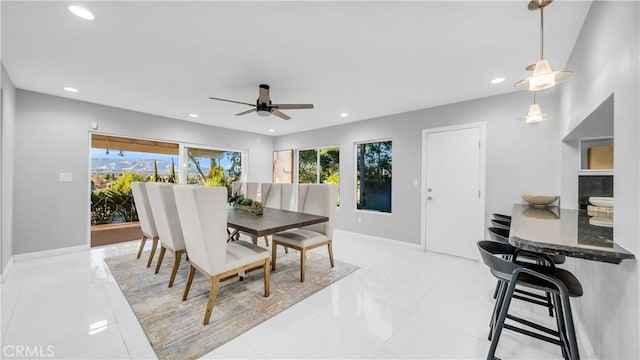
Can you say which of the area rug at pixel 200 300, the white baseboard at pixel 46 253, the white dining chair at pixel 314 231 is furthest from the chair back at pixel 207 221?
the white baseboard at pixel 46 253

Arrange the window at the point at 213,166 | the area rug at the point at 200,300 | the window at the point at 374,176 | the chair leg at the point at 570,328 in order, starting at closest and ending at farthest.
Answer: the chair leg at the point at 570,328
the area rug at the point at 200,300
the window at the point at 374,176
the window at the point at 213,166

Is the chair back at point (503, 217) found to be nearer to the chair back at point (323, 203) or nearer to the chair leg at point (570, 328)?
the chair leg at point (570, 328)

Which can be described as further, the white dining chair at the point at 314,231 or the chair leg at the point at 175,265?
the white dining chair at the point at 314,231

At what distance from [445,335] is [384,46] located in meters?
2.46

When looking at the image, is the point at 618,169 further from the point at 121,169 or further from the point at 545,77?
the point at 121,169

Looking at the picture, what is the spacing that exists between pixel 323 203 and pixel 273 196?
1301 millimetres

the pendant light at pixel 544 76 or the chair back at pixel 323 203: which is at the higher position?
the pendant light at pixel 544 76

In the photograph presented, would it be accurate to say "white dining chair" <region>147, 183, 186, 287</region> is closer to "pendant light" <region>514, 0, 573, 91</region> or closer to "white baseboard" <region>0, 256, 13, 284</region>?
"white baseboard" <region>0, 256, 13, 284</region>

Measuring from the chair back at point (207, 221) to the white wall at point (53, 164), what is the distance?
3.13 metres

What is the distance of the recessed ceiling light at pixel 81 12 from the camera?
1.69 meters

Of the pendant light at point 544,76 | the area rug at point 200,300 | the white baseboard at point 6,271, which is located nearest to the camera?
the pendant light at point 544,76

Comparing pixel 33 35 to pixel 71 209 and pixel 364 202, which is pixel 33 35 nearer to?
pixel 71 209

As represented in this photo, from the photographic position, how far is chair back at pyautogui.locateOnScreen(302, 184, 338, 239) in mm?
3109

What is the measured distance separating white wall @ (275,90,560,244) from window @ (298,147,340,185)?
0.80 feet
